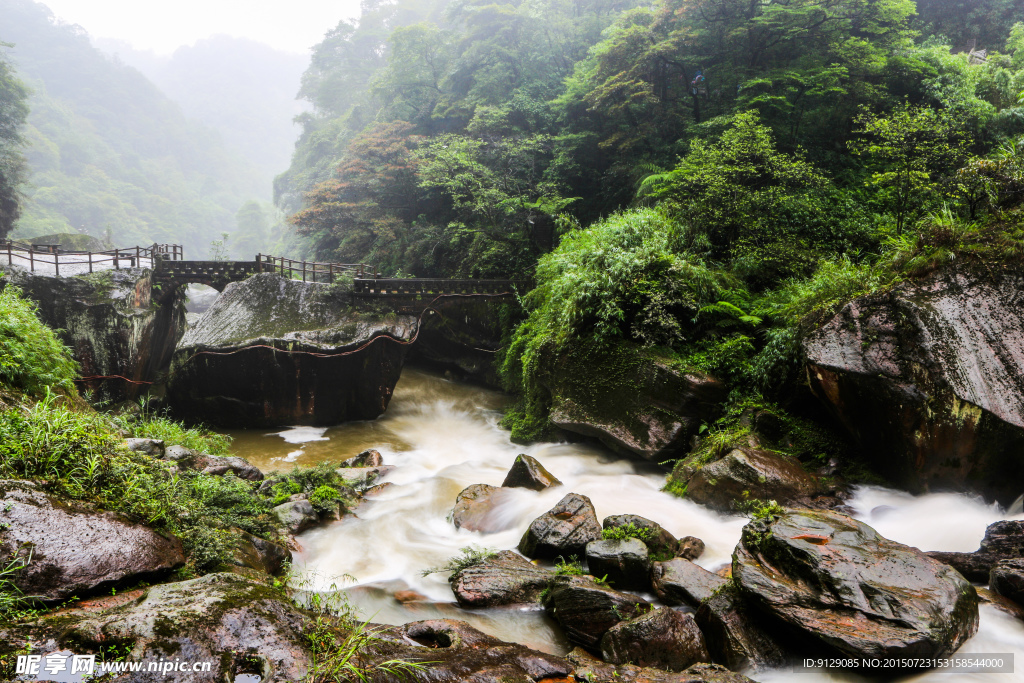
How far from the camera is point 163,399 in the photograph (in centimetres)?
1393

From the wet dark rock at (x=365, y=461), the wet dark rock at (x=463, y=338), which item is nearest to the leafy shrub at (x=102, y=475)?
the wet dark rock at (x=365, y=461)

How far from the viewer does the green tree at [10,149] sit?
2292 centimetres

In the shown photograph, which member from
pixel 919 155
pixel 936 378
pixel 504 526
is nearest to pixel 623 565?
pixel 504 526

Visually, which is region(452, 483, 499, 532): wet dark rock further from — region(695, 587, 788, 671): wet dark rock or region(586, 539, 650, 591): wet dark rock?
region(695, 587, 788, 671): wet dark rock

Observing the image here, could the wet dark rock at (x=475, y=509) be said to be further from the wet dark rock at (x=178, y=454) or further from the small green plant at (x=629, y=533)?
the wet dark rock at (x=178, y=454)

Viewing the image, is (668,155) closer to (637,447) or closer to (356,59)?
(637,447)

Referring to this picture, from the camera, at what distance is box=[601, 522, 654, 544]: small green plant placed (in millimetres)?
5582

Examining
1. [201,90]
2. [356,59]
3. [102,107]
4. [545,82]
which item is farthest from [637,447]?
[201,90]

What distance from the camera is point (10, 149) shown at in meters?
24.4

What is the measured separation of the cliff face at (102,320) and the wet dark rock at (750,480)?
47.1ft

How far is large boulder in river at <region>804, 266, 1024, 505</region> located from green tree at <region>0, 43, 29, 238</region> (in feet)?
107

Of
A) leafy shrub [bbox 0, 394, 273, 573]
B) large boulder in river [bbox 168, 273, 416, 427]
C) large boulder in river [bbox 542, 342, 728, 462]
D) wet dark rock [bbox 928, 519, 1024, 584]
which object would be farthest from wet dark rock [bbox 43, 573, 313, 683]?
large boulder in river [bbox 168, 273, 416, 427]

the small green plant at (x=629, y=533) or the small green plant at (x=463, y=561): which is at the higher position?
the small green plant at (x=629, y=533)
